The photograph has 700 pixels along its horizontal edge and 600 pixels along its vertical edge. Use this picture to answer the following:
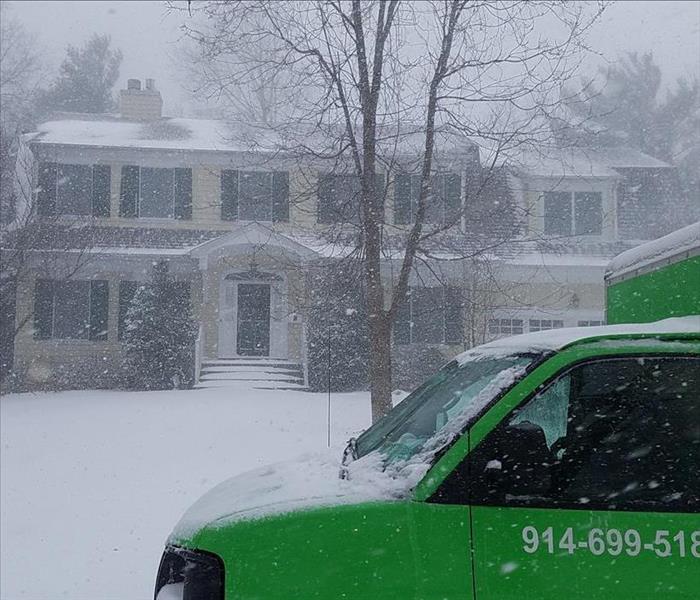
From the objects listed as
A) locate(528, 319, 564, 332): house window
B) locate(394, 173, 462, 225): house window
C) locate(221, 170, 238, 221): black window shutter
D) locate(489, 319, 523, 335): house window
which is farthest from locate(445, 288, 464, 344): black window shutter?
locate(221, 170, 238, 221): black window shutter

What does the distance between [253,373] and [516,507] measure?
18097 mm

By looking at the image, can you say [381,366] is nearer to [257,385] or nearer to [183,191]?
[257,385]

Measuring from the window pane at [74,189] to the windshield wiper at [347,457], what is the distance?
1913 cm

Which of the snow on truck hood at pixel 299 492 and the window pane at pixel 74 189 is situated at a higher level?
the window pane at pixel 74 189

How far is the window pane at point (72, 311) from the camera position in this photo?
69.9 ft

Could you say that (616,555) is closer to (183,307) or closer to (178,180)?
(183,307)

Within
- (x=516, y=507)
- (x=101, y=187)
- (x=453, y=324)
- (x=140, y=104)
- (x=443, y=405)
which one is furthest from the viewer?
(x=140, y=104)

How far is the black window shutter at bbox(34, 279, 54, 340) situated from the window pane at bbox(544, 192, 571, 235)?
45.4 ft

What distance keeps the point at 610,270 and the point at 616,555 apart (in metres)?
3.32

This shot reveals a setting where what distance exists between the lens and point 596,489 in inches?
109

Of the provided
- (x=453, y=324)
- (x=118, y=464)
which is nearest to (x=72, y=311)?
(x=453, y=324)

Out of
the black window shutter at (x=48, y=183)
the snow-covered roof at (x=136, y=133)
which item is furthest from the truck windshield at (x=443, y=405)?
the black window shutter at (x=48, y=183)

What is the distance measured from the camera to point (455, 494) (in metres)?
2.71

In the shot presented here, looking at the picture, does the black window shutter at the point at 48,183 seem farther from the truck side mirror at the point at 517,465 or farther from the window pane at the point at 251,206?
the truck side mirror at the point at 517,465
